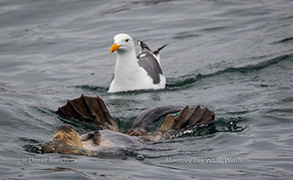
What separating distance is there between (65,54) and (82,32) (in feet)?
5.27

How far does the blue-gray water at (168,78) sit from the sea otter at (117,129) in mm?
153

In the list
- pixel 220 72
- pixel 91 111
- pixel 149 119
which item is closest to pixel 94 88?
pixel 220 72

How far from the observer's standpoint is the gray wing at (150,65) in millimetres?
10348

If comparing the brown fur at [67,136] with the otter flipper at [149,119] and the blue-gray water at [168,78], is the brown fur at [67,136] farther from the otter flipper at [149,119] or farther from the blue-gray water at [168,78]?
the otter flipper at [149,119]

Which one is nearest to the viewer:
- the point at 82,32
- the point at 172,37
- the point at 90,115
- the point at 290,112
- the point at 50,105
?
the point at 90,115

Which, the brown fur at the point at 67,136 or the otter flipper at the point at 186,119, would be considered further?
the otter flipper at the point at 186,119

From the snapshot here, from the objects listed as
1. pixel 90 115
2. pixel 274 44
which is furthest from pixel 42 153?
pixel 274 44

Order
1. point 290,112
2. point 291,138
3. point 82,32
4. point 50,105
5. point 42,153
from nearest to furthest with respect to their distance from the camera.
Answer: point 42,153, point 291,138, point 290,112, point 50,105, point 82,32

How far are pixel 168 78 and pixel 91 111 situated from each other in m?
4.14

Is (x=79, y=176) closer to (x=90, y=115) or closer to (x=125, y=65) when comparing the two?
(x=90, y=115)

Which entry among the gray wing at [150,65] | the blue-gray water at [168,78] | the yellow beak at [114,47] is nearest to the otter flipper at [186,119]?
the blue-gray water at [168,78]

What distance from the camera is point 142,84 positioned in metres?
10.1

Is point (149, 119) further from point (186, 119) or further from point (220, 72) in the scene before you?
point (220, 72)

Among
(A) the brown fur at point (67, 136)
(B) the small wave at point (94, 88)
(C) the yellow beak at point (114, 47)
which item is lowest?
(B) the small wave at point (94, 88)
